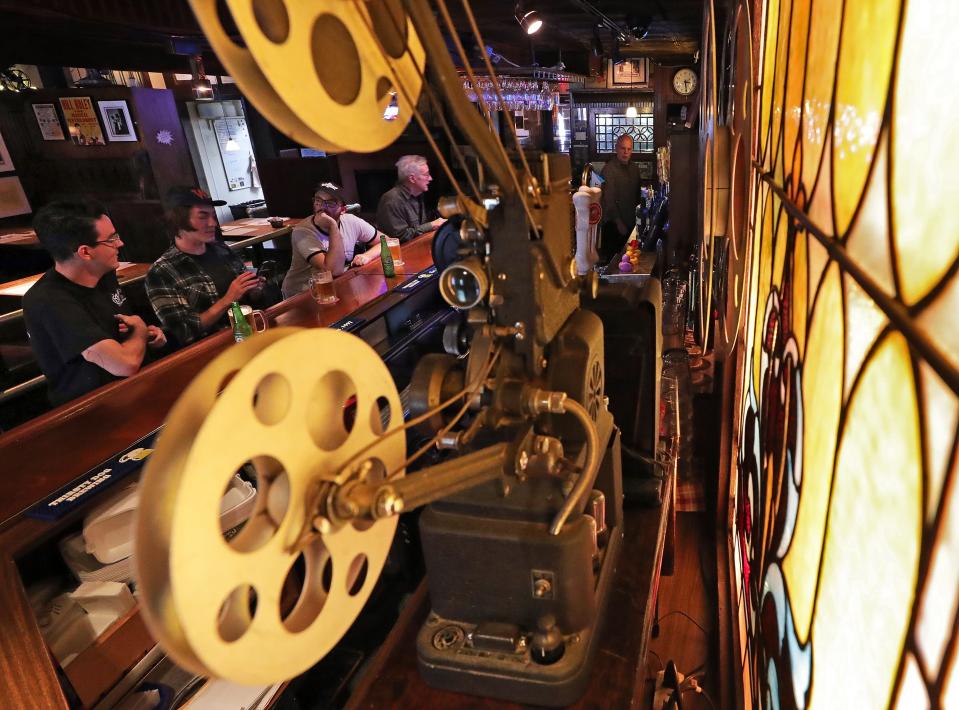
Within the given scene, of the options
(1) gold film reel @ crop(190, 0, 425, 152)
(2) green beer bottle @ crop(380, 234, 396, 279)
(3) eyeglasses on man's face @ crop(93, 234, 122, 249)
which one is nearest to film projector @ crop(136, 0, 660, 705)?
(1) gold film reel @ crop(190, 0, 425, 152)

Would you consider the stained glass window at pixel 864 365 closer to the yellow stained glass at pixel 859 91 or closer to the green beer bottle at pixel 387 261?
the yellow stained glass at pixel 859 91

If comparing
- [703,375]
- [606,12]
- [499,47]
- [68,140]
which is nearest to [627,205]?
[606,12]

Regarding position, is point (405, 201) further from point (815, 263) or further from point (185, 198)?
point (815, 263)

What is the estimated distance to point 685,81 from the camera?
28.1 ft

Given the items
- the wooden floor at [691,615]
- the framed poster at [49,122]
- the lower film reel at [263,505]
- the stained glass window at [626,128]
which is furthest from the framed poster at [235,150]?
the lower film reel at [263,505]

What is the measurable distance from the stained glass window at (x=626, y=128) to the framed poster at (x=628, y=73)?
7.37ft

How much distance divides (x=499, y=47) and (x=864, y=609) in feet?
25.9

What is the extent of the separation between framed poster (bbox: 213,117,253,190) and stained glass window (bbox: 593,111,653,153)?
23.0 feet

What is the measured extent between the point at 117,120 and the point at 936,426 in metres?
7.54

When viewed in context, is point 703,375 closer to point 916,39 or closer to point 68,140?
point 916,39

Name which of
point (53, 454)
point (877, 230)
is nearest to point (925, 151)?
point (877, 230)

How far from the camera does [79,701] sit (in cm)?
146

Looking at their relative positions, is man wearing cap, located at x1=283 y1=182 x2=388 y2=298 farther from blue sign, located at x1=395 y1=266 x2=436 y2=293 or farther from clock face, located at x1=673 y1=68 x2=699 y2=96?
clock face, located at x1=673 y1=68 x2=699 y2=96

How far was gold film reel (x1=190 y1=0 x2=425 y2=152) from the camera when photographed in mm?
479
